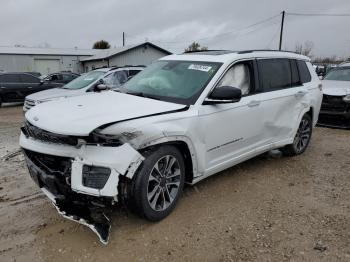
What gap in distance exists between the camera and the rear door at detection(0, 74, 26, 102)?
15.9m

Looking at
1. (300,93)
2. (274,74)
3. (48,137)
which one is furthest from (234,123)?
(48,137)

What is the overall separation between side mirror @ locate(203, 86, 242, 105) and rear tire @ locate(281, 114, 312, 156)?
7.89 ft

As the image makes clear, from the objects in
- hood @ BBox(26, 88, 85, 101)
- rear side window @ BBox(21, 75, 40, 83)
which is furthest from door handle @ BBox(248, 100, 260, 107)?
rear side window @ BBox(21, 75, 40, 83)

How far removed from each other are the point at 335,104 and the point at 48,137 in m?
7.51

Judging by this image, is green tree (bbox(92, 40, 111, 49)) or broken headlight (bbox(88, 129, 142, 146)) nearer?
broken headlight (bbox(88, 129, 142, 146))

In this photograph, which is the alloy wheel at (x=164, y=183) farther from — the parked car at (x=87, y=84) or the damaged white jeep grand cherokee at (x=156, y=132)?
the parked car at (x=87, y=84)

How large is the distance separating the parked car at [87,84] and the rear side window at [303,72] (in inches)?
216

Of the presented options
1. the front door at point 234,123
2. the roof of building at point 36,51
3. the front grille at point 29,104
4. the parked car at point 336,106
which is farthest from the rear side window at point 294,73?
the roof of building at point 36,51

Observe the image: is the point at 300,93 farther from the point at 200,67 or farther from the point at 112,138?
the point at 112,138

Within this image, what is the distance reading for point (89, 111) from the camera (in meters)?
3.49

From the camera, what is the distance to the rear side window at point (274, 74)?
16.3ft

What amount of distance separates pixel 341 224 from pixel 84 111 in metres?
3.02

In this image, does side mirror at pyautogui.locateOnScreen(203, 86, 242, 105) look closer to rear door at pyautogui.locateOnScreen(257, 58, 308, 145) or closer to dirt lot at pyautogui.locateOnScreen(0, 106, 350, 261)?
rear door at pyautogui.locateOnScreen(257, 58, 308, 145)

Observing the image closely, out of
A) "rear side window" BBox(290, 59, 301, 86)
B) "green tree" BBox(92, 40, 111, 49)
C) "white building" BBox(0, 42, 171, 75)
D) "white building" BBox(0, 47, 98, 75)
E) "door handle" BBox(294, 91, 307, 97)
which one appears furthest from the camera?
"green tree" BBox(92, 40, 111, 49)
